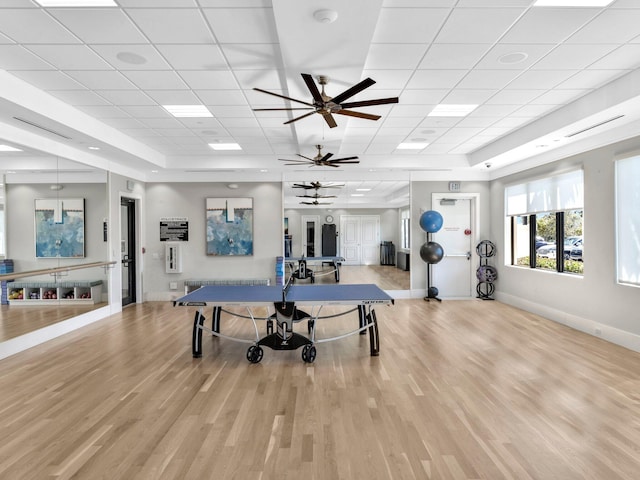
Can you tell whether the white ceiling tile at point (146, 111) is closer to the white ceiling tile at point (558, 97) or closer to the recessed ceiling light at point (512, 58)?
the recessed ceiling light at point (512, 58)

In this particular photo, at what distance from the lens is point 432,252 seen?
7.41 meters

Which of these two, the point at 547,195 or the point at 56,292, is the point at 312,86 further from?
the point at 547,195

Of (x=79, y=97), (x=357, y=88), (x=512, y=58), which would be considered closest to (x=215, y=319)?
(x=79, y=97)

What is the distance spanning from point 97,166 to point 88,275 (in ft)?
5.99

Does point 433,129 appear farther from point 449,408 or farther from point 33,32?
point 33,32

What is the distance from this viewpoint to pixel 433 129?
5.48m

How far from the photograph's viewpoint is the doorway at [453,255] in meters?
8.02

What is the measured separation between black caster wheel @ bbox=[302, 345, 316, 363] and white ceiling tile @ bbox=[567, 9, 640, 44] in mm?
3677

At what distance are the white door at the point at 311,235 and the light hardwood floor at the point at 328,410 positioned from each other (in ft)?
32.8

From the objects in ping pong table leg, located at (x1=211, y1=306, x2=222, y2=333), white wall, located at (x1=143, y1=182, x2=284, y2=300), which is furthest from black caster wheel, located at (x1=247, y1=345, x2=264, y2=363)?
white wall, located at (x1=143, y1=182, x2=284, y2=300)

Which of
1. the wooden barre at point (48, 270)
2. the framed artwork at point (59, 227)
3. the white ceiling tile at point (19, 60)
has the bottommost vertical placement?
the wooden barre at point (48, 270)

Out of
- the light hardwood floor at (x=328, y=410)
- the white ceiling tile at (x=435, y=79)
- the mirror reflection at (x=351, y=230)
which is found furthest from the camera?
the mirror reflection at (x=351, y=230)

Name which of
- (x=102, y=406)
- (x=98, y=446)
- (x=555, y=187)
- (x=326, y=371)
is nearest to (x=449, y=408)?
(x=326, y=371)

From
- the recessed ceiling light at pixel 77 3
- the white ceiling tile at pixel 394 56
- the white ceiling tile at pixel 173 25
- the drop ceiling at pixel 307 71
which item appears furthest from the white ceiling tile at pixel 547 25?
the recessed ceiling light at pixel 77 3
